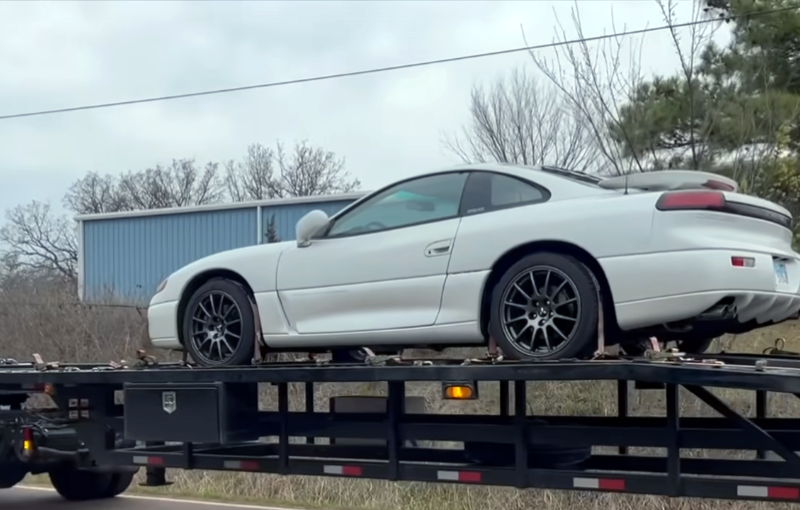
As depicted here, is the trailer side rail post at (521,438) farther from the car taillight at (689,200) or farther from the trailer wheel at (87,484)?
the trailer wheel at (87,484)

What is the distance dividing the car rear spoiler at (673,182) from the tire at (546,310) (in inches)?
24.0

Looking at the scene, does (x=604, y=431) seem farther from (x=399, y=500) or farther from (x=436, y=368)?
(x=399, y=500)

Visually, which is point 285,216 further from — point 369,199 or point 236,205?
point 369,199

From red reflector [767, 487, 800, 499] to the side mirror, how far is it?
316 cm

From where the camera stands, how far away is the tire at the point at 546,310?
554 cm

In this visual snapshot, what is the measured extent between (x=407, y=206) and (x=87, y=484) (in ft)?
16.8

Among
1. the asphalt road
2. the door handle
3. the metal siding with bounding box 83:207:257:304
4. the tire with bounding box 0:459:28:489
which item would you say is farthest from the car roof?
the metal siding with bounding box 83:207:257:304

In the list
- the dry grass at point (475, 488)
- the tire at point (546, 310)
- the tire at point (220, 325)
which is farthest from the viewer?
the dry grass at point (475, 488)

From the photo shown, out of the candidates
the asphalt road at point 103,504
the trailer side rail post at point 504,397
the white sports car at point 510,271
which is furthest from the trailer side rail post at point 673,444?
the asphalt road at point 103,504

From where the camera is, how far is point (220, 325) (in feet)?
23.1

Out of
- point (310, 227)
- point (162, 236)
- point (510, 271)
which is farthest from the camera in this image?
point (162, 236)

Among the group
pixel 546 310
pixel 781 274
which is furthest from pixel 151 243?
pixel 781 274

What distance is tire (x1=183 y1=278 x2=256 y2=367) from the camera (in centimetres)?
688

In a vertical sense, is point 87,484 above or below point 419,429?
below
